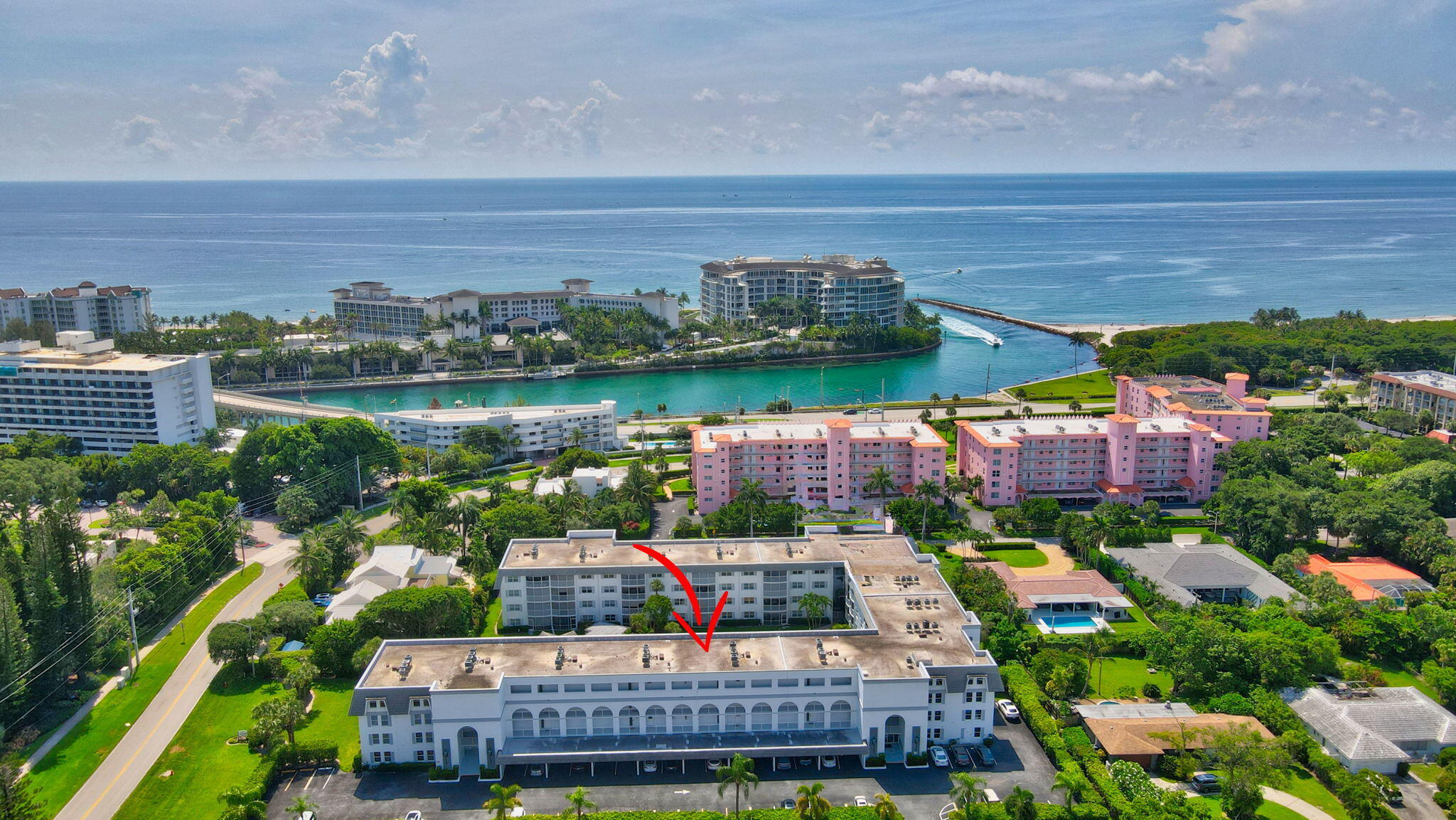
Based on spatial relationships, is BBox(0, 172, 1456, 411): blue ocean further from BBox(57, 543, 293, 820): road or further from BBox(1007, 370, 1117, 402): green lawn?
BBox(57, 543, 293, 820): road

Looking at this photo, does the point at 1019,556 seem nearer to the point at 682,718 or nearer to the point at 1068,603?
the point at 1068,603

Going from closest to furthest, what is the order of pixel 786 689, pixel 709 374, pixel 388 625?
pixel 786 689 → pixel 388 625 → pixel 709 374

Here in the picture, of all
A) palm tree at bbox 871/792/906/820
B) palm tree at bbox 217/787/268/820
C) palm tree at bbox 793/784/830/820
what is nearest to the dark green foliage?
palm tree at bbox 217/787/268/820

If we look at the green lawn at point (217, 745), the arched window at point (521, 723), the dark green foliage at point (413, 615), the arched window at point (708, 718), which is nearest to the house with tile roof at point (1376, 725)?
the arched window at point (708, 718)

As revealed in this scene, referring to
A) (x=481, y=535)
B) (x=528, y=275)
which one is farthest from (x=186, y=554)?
(x=528, y=275)

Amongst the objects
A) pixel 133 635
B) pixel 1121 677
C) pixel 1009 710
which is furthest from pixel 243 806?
pixel 1121 677

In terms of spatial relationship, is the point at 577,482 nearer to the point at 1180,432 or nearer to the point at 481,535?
the point at 481,535

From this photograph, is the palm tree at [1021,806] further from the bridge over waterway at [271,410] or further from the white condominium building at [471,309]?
the white condominium building at [471,309]
